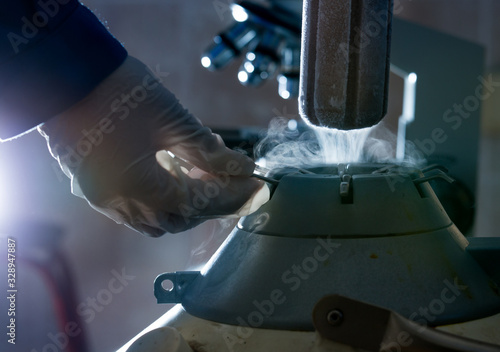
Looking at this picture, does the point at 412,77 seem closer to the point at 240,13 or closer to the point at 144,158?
the point at 240,13

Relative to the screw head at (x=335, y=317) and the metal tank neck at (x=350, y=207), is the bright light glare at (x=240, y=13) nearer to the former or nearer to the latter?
the metal tank neck at (x=350, y=207)

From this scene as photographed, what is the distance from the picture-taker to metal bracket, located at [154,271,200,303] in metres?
0.70

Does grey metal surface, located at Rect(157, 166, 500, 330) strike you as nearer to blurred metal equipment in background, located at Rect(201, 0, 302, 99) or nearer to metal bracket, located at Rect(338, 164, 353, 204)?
metal bracket, located at Rect(338, 164, 353, 204)

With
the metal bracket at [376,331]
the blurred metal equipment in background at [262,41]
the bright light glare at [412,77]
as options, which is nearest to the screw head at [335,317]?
the metal bracket at [376,331]

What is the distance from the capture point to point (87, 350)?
1.78 metres

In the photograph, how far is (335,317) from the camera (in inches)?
20.4

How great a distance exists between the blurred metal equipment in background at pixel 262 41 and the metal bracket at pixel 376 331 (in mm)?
1146

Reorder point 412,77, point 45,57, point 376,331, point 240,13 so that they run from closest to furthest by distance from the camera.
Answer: point 376,331 < point 45,57 < point 412,77 < point 240,13

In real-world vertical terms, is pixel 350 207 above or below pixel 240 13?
below

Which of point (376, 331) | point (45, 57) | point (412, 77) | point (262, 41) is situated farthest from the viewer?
point (262, 41)

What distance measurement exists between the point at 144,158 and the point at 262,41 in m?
1.15

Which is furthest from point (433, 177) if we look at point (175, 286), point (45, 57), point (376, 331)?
point (45, 57)

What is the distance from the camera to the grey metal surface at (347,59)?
58 centimetres

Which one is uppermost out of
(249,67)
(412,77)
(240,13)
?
(240,13)
